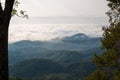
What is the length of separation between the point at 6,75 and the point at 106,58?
20.0 m

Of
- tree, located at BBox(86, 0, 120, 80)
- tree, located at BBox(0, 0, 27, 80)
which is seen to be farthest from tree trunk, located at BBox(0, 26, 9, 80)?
tree, located at BBox(86, 0, 120, 80)

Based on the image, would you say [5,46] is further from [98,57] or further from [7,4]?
[98,57]

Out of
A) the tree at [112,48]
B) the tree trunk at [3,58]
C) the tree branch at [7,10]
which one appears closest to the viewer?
the tree trunk at [3,58]

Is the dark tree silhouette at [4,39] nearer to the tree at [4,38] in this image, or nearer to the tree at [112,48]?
the tree at [4,38]

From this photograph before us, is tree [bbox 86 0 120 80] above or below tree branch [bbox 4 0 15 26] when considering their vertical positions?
below

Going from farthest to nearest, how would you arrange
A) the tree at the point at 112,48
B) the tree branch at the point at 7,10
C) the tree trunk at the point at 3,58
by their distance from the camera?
the tree at the point at 112,48 < the tree branch at the point at 7,10 < the tree trunk at the point at 3,58

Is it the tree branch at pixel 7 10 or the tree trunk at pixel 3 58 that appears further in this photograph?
the tree branch at pixel 7 10

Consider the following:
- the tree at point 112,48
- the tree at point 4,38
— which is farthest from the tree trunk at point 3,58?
the tree at point 112,48

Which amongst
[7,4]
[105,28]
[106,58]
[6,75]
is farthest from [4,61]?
[105,28]

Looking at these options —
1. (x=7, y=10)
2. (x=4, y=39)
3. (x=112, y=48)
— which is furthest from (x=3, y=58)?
(x=112, y=48)

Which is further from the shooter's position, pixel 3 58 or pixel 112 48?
pixel 112 48

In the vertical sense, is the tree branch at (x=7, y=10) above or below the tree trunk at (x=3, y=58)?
above

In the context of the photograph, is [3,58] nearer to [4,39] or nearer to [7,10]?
[4,39]

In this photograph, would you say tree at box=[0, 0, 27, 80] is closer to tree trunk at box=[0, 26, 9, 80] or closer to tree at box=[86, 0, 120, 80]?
tree trunk at box=[0, 26, 9, 80]
